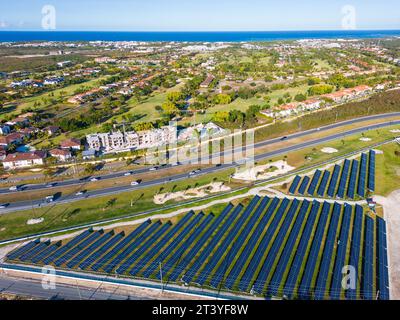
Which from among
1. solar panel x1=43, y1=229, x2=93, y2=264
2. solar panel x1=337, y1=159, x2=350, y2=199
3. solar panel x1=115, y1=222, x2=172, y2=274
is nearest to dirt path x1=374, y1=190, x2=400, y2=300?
solar panel x1=337, y1=159, x2=350, y2=199

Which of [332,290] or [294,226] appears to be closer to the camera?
[332,290]

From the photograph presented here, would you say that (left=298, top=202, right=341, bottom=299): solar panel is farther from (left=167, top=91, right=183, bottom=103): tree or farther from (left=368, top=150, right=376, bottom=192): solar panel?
(left=167, top=91, right=183, bottom=103): tree

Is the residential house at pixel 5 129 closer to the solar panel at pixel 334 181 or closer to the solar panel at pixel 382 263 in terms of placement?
the solar panel at pixel 334 181

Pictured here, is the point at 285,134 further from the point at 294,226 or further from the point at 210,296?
the point at 210,296

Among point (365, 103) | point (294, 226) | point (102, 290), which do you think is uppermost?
point (365, 103)

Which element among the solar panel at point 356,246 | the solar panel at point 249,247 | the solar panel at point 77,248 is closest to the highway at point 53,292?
the solar panel at point 77,248

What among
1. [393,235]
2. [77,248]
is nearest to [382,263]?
[393,235]

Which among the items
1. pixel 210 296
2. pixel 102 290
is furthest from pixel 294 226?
pixel 102 290
